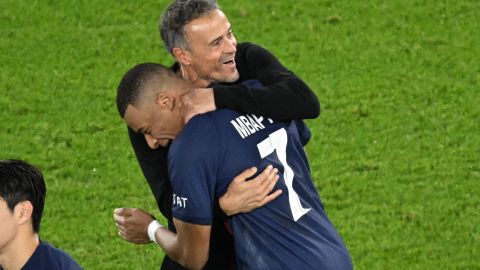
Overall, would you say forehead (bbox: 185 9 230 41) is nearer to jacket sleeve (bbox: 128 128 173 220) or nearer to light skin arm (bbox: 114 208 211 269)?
jacket sleeve (bbox: 128 128 173 220)

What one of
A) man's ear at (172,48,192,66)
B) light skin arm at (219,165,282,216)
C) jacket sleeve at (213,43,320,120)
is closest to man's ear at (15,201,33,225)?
light skin arm at (219,165,282,216)

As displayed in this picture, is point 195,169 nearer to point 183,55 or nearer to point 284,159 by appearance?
point 284,159

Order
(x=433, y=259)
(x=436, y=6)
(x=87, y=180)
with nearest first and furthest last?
(x=433, y=259) < (x=87, y=180) < (x=436, y=6)

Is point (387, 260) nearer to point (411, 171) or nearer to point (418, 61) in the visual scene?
point (411, 171)

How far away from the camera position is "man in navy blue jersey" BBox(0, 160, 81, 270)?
6.09 meters

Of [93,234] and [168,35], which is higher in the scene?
[168,35]

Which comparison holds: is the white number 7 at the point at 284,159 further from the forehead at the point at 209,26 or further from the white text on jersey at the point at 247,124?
the forehead at the point at 209,26

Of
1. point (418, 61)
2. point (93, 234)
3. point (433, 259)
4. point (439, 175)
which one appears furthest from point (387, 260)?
point (418, 61)

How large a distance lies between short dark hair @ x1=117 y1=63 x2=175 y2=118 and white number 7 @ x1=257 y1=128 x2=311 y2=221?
553 mm

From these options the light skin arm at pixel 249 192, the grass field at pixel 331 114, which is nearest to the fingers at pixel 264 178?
the light skin arm at pixel 249 192

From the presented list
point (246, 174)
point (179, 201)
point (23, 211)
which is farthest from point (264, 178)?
point (23, 211)

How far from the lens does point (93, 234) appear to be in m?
10.0

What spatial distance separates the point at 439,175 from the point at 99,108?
303cm

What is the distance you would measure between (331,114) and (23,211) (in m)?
A: 5.72
